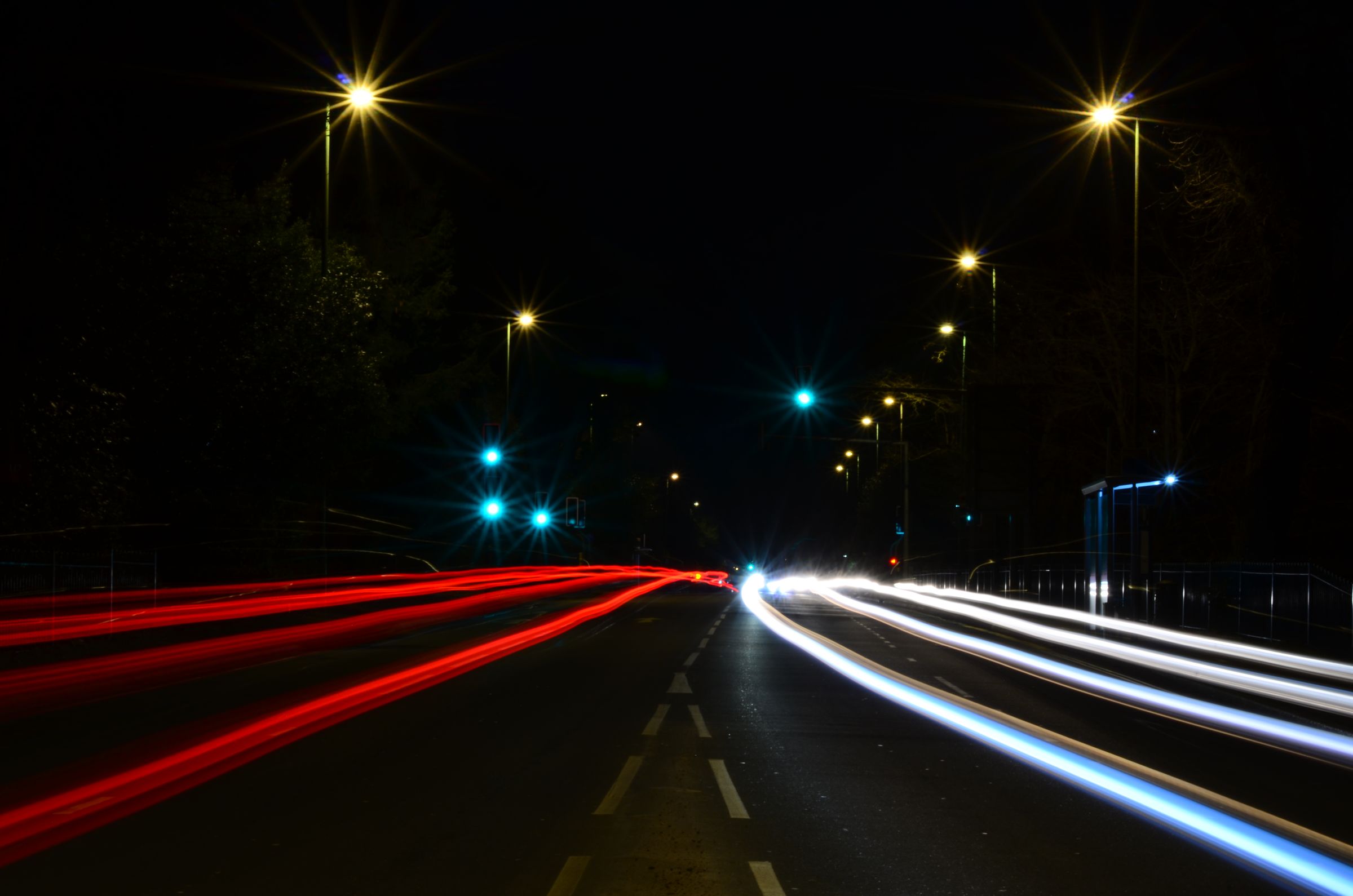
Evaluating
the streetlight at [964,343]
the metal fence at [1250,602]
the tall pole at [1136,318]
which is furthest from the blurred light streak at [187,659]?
the streetlight at [964,343]

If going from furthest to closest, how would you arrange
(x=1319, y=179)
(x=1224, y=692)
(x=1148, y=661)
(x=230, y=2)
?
1. (x=1319, y=179)
2. (x=230, y=2)
3. (x=1148, y=661)
4. (x=1224, y=692)

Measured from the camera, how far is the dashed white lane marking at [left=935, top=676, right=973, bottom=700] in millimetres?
16634

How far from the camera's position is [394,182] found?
168 feet

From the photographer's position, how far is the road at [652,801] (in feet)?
23.9

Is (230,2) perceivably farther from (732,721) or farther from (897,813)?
(897,813)

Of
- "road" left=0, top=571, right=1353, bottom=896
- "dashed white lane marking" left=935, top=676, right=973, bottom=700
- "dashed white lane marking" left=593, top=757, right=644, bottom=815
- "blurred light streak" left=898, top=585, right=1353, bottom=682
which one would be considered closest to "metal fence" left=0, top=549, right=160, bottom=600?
"road" left=0, top=571, right=1353, bottom=896

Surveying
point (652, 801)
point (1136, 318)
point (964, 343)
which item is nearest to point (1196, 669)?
point (1136, 318)

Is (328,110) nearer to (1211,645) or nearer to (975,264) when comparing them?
(1211,645)

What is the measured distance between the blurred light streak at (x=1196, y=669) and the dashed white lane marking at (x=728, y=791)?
7.68 metres

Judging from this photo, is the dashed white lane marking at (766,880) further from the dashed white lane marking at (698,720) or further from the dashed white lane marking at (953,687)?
the dashed white lane marking at (953,687)

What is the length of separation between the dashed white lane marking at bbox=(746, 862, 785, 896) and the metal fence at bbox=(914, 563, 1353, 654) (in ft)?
63.2

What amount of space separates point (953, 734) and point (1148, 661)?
9.31 metres

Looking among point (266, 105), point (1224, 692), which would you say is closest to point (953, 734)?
point (1224, 692)

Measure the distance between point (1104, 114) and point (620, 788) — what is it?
2161 cm
